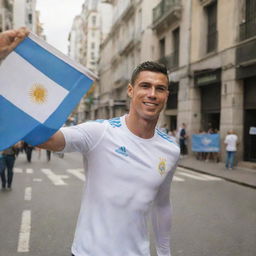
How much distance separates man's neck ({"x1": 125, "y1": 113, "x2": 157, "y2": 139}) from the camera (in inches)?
86.9

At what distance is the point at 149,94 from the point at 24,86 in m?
0.70

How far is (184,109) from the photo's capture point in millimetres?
22922

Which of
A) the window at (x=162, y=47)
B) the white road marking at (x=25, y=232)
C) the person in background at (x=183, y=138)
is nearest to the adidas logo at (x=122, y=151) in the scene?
the white road marking at (x=25, y=232)

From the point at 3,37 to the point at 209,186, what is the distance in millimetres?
10349

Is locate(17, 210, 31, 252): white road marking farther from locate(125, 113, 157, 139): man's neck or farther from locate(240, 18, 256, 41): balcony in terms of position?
locate(240, 18, 256, 41): balcony

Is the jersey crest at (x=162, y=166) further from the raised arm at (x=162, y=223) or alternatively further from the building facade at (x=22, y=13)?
the building facade at (x=22, y=13)

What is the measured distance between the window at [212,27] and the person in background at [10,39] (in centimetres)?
1934

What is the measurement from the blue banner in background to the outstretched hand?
17227 mm

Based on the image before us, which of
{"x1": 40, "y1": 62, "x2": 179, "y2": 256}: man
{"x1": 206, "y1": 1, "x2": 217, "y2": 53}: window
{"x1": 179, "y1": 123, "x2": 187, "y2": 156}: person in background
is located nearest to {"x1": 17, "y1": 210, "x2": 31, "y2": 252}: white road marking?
{"x1": 40, "y1": 62, "x2": 179, "y2": 256}: man

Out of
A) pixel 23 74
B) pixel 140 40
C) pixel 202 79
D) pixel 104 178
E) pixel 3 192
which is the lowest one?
pixel 3 192

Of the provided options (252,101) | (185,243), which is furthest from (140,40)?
(185,243)

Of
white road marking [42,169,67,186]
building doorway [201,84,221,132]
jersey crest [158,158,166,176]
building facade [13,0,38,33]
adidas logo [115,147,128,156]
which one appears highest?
building facade [13,0,38,33]

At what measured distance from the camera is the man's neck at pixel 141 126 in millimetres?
2207

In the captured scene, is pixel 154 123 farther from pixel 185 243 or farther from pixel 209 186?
pixel 209 186
